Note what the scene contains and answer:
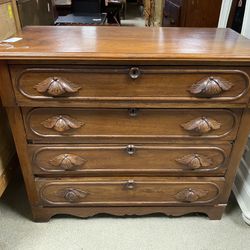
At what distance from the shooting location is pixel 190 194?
1095mm

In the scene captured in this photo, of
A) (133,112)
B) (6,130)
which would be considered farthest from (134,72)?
(6,130)

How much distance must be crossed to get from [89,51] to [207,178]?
29.1 inches

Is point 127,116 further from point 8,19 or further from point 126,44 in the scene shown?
point 8,19

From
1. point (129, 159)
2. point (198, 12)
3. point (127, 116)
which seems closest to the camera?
point (127, 116)

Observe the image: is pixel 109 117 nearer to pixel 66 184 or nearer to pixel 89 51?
pixel 89 51

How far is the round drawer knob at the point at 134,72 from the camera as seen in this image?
80cm

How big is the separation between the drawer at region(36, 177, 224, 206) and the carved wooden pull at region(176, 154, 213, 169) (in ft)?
0.30

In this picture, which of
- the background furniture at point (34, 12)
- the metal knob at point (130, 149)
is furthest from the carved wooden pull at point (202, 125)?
the background furniture at point (34, 12)

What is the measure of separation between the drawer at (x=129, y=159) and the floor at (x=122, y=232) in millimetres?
309

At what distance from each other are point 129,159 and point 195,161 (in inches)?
10.8

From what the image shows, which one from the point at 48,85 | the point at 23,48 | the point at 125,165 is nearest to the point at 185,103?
the point at 125,165

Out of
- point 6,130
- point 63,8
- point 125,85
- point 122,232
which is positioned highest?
point 125,85

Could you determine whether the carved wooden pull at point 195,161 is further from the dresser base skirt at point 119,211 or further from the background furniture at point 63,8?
the background furniture at point 63,8

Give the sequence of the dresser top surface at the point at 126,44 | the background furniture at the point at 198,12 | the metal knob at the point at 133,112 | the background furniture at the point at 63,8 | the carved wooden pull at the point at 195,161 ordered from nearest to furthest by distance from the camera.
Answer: the dresser top surface at the point at 126,44 → the metal knob at the point at 133,112 → the carved wooden pull at the point at 195,161 → the background furniture at the point at 198,12 → the background furniture at the point at 63,8
